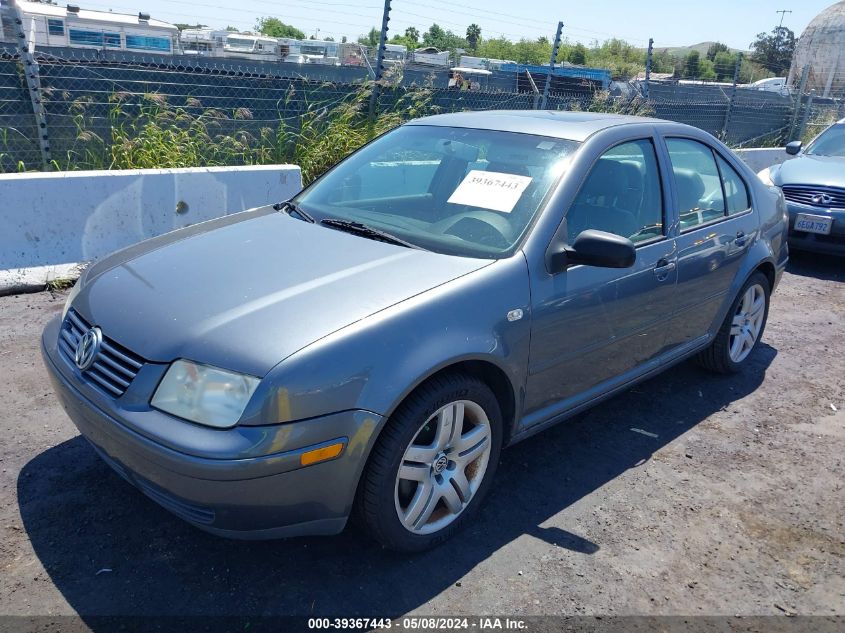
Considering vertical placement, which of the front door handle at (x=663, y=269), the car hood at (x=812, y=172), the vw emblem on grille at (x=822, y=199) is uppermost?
the car hood at (x=812, y=172)

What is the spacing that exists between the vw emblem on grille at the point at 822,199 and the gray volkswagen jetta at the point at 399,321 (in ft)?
13.4

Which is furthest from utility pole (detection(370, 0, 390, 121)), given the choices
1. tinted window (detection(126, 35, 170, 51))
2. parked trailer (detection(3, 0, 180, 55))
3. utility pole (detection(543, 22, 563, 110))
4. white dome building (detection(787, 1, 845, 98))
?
white dome building (detection(787, 1, 845, 98))

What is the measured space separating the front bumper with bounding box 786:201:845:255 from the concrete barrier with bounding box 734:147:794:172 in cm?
438

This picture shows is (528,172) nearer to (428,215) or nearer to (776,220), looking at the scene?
(428,215)

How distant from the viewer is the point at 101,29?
20.2 metres

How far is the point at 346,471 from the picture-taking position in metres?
2.42

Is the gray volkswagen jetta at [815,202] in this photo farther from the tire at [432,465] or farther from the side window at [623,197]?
the tire at [432,465]

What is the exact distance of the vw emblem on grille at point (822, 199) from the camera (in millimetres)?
7508

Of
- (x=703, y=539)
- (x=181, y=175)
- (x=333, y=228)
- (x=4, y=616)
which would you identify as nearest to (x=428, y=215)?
(x=333, y=228)

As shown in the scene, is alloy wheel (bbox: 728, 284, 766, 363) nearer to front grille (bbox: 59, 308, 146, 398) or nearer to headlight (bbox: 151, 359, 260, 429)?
headlight (bbox: 151, 359, 260, 429)

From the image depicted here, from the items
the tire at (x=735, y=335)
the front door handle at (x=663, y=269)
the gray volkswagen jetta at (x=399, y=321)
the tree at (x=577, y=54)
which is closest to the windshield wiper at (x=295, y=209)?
the gray volkswagen jetta at (x=399, y=321)

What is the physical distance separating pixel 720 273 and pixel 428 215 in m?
1.95

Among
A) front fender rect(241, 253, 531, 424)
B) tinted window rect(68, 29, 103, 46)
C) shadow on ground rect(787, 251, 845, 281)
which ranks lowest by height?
shadow on ground rect(787, 251, 845, 281)

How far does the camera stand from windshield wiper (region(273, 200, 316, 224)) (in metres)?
3.50
